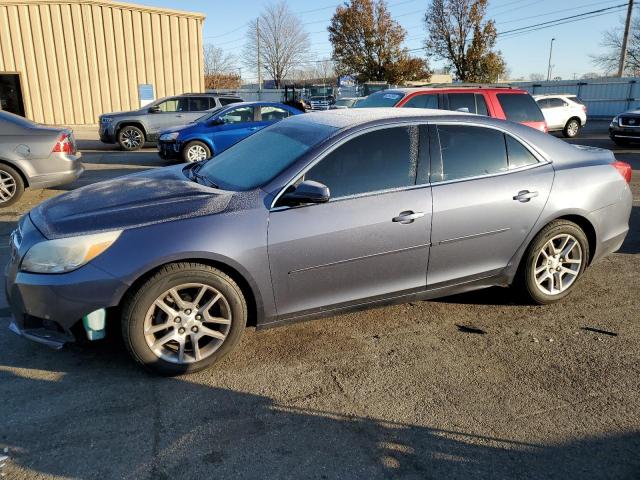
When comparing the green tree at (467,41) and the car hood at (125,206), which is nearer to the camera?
the car hood at (125,206)

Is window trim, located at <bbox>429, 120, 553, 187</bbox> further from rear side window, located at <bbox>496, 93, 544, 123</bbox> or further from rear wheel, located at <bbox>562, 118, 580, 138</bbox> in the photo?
rear wheel, located at <bbox>562, 118, 580, 138</bbox>

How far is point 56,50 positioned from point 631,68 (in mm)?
55528

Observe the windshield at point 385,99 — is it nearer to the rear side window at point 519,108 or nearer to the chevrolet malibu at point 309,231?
the rear side window at point 519,108

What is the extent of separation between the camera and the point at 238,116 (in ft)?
40.0

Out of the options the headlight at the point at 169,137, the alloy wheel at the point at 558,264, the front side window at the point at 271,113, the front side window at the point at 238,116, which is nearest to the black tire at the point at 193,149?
the headlight at the point at 169,137

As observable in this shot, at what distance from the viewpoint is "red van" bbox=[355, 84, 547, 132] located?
895cm

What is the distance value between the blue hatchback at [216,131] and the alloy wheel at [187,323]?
8.80m

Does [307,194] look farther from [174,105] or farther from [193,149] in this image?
[174,105]

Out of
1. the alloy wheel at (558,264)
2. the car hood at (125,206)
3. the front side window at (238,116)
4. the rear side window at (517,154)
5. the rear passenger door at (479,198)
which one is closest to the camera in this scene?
the car hood at (125,206)

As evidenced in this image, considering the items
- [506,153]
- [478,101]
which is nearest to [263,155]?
[506,153]

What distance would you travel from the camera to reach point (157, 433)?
276cm

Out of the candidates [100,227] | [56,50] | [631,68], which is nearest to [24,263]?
[100,227]

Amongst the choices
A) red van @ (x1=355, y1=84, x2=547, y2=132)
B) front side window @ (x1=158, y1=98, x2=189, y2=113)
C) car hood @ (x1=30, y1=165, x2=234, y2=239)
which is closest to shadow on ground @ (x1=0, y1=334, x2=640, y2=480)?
car hood @ (x1=30, y1=165, x2=234, y2=239)

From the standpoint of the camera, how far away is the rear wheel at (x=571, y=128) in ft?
62.6
